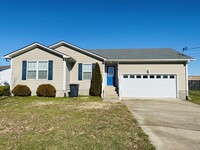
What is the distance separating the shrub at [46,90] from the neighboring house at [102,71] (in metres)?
0.52

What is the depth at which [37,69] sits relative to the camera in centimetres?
1489

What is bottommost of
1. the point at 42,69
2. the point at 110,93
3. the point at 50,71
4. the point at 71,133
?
the point at 71,133

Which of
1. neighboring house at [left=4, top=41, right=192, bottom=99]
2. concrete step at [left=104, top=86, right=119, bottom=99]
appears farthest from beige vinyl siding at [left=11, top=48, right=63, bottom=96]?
concrete step at [left=104, top=86, right=119, bottom=99]

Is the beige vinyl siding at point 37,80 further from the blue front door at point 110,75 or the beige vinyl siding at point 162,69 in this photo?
the beige vinyl siding at point 162,69

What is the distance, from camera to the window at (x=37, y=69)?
48.6 ft

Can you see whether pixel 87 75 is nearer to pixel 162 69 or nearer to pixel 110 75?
pixel 110 75

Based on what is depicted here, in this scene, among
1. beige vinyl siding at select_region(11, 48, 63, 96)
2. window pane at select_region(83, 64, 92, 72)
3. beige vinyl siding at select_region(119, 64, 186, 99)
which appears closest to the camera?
beige vinyl siding at select_region(11, 48, 63, 96)

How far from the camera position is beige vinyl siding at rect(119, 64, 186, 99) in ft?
51.0

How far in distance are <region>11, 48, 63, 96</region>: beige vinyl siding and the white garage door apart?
6.07 metres

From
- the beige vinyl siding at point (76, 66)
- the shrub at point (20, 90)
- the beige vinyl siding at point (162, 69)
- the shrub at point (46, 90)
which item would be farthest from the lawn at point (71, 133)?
the beige vinyl siding at point (162, 69)

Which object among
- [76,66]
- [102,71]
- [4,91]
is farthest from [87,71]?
[4,91]

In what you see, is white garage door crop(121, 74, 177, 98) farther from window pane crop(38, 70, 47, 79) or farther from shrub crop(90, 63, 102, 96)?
window pane crop(38, 70, 47, 79)

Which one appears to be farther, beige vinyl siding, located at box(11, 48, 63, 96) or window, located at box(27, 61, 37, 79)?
window, located at box(27, 61, 37, 79)

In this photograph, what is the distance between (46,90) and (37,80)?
1490 millimetres
